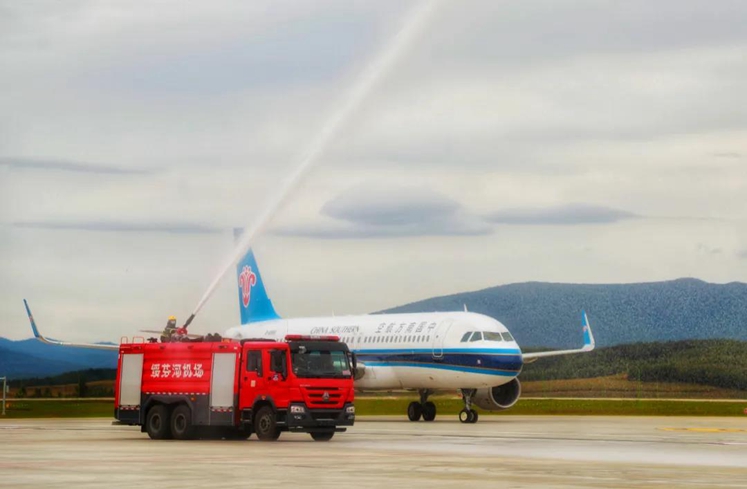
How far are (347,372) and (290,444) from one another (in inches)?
173

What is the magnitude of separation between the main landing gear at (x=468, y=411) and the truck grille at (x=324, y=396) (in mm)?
19560

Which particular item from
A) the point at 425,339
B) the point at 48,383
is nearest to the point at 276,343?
the point at 425,339

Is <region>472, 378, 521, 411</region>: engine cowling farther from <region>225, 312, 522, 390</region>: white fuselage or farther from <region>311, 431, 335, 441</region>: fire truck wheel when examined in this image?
<region>311, 431, 335, 441</region>: fire truck wheel

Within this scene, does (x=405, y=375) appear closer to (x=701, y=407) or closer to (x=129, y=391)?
(x=129, y=391)

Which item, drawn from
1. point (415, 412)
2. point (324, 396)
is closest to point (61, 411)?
point (415, 412)

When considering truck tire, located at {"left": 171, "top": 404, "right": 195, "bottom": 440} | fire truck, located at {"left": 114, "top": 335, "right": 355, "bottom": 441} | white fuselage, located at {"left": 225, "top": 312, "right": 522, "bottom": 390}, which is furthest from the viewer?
white fuselage, located at {"left": 225, "top": 312, "right": 522, "bottom": 390}

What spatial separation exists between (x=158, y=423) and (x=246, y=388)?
4.01m

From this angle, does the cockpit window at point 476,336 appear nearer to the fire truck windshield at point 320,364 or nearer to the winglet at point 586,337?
the winglet at point 586,337

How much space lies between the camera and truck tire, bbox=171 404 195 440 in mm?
46344

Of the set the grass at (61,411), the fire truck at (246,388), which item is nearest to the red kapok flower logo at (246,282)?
the grass at (61,411)

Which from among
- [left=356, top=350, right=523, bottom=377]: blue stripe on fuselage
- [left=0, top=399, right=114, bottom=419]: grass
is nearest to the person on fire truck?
[left=356, top=350, right=523, bottom=377]: blue stripe on fuselage

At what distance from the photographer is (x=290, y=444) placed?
42594 millimetres

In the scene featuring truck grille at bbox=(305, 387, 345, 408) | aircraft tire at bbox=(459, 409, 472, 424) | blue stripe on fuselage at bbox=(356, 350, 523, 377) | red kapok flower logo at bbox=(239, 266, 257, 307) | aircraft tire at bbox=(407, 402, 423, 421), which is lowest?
truck grille at bbox=(305, 387, 345, 408)

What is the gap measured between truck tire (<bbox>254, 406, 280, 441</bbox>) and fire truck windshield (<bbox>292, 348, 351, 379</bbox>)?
164 cm
